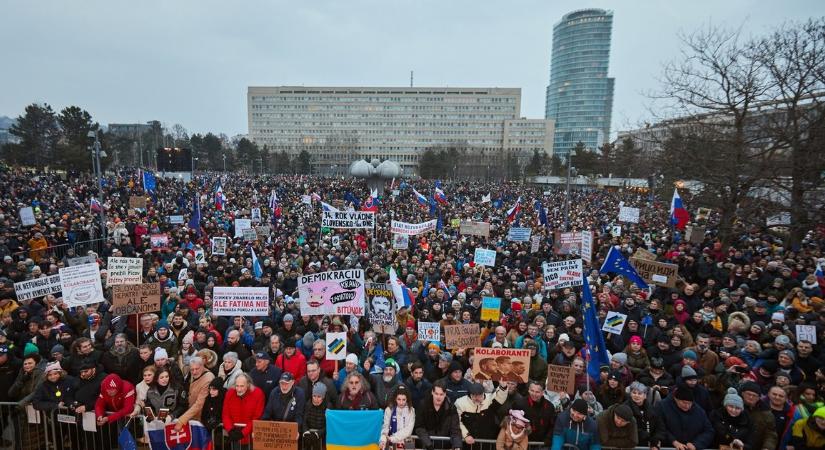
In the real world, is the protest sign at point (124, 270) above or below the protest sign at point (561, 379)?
above

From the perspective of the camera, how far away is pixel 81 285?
24.8 feet

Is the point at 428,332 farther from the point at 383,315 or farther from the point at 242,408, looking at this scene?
the point at 242,408

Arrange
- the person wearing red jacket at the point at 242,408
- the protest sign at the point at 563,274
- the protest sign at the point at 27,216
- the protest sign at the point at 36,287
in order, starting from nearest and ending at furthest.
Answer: the person wearing red jacket at the point at 242,408, the protest sign at the point at 36,287, the protest sign at the point at 563,274, the protest sign at the point at 27,216

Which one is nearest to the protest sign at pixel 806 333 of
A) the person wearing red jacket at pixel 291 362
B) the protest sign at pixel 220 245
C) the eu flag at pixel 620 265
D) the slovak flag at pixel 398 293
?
the eu flag at pixel 620 265

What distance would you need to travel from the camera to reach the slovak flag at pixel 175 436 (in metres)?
4.52

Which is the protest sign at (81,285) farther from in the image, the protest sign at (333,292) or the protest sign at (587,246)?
the protest sign at (587,246)

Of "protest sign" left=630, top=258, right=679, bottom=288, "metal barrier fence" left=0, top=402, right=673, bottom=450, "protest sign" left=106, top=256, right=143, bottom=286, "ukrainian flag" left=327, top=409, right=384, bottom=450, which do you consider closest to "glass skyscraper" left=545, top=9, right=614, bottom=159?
"protest sign" left=630, top=258, right=679, bottom=288

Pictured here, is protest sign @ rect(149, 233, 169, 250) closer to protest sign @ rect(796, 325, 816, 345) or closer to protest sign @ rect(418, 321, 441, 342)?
protest sign @ rect(418, 321, 441, 342)

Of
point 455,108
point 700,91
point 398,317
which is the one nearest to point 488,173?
point 455,108

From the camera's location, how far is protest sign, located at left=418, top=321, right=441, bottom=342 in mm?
6980

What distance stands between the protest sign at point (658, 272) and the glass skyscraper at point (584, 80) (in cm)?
13626

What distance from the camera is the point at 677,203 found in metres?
14.9

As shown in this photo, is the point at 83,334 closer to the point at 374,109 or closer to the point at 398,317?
the point at 398,317

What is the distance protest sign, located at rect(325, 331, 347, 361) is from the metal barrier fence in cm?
120
